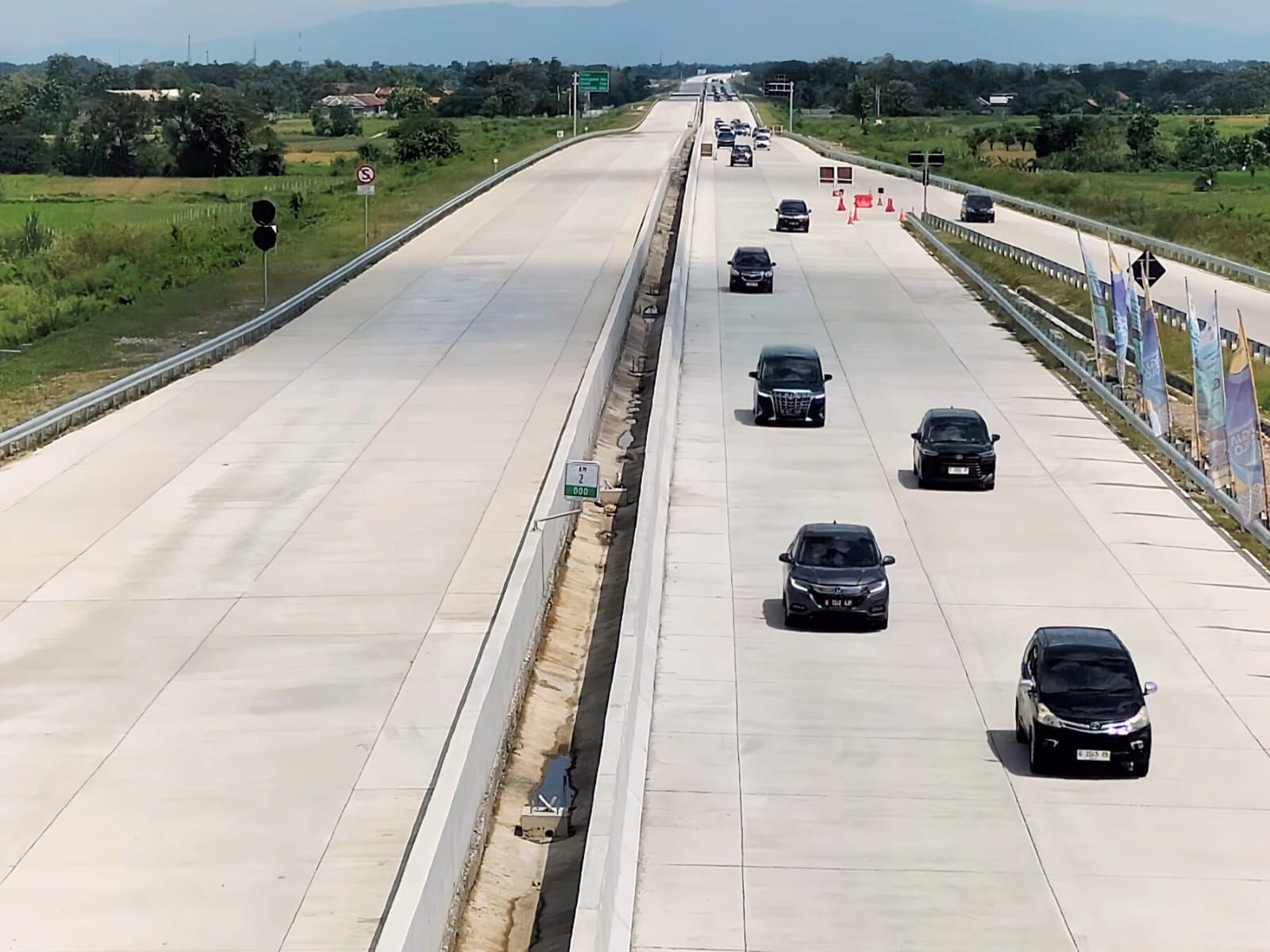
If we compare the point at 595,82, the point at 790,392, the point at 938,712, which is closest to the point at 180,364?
the point at 790,392

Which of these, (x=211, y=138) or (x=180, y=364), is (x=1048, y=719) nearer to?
(x=180, y=364)

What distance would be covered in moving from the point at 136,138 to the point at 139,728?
127m

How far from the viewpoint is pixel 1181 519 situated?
3164 centimetres

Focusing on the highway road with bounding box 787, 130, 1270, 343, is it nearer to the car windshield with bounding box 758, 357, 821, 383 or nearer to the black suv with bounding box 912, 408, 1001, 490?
the car windshield with bounding box 758, 357, 821, 383

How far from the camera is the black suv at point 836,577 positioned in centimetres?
2458

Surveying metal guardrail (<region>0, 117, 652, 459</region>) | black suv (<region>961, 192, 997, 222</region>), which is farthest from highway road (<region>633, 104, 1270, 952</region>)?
black suv (<region>961, 192, 997, 222</region>)

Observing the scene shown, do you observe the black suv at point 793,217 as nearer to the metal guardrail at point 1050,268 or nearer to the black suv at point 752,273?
the metal guardrail at point 1050,268

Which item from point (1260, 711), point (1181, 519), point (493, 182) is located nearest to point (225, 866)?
point (1260, 711)

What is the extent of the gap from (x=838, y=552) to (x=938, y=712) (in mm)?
4297

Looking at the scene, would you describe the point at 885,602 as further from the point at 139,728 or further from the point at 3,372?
the point at 3,372

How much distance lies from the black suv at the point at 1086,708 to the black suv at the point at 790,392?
18.5m

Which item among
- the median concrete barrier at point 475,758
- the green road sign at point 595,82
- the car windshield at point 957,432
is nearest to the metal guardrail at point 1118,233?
the car windshield at point 957,432

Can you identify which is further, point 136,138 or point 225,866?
point 136,138

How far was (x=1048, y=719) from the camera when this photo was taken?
19.5 metres
